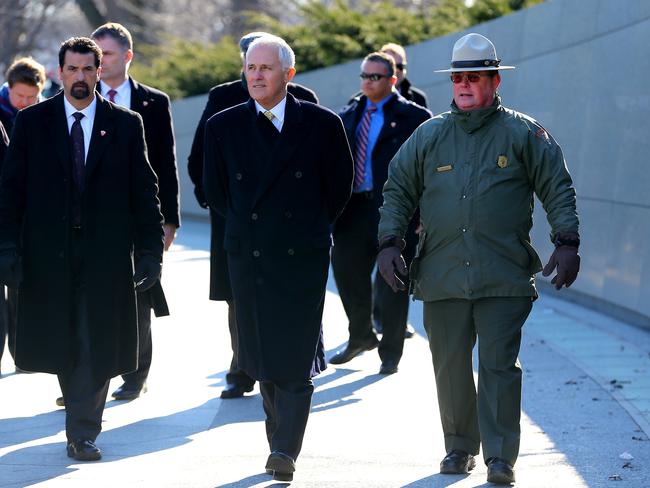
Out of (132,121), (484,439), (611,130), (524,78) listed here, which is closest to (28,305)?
(132,121)

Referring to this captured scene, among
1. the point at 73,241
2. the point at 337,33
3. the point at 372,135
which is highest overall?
the point at 372,135

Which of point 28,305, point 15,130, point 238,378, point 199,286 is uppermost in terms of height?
point 15,130

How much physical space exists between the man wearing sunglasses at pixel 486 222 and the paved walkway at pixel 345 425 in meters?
0.46

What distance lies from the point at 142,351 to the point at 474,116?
2.89m

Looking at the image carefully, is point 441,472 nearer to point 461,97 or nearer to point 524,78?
point 461,97

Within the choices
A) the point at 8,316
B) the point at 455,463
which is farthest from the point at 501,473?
the point at 8,316

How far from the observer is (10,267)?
6781 millimetres

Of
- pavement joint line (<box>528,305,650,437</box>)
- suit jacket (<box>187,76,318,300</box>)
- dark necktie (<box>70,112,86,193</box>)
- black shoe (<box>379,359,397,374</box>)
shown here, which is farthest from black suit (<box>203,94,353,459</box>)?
black shoe (<box>379,359,397,374</box>)

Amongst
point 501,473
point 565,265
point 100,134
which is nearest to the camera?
point 565,265

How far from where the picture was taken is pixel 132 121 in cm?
714

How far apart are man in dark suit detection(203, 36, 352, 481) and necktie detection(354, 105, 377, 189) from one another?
2984 mm

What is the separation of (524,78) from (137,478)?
8.88m

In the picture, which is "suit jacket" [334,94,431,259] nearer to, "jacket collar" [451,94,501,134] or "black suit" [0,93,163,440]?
"black suit" [0,93,163,440]

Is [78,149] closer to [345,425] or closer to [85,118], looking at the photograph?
[85,118]
